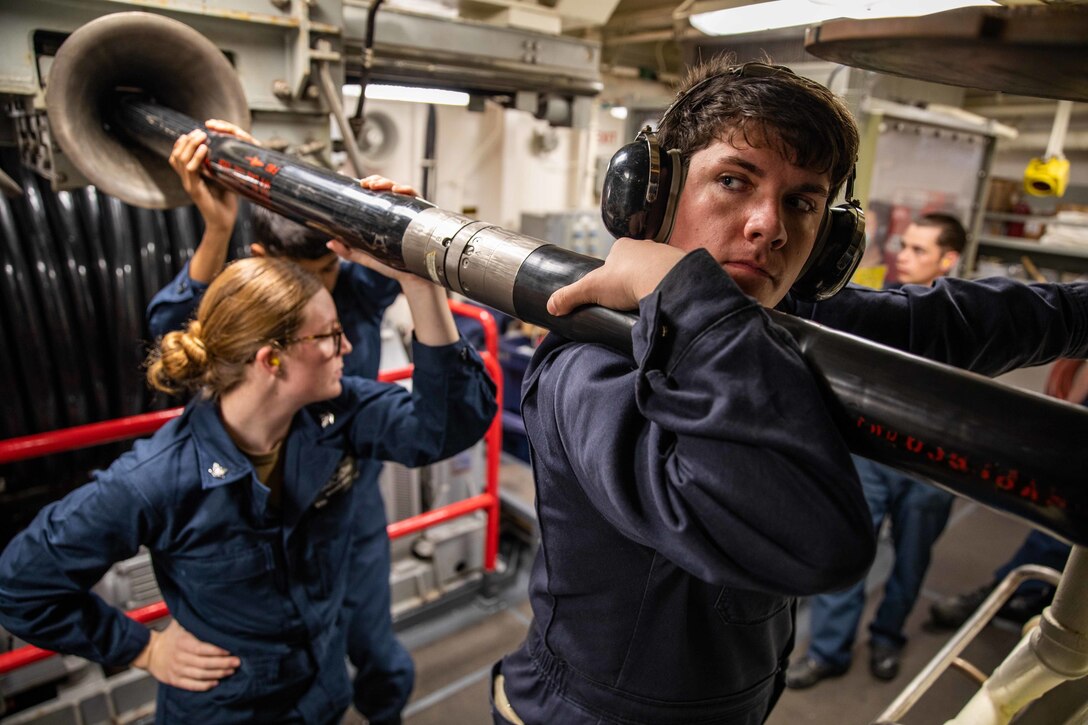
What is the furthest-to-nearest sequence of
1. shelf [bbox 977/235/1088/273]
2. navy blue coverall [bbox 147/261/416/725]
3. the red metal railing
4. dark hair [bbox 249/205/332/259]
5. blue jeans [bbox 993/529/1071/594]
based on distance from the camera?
shelf [bbox 977/235/1088/273] < blue jeans [bbox 993/529/1071/594] < navy blue coverall [bbox 147/261/416/725] < dark hair [bbox 249/205/332/259] < the red metal railing

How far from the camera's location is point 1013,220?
5508 mm

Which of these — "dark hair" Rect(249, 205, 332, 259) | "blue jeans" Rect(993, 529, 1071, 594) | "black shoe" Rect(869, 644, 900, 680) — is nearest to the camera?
"dark hair" Rect(249, 205, 332, 259)

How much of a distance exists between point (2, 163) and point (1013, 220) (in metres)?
6.66

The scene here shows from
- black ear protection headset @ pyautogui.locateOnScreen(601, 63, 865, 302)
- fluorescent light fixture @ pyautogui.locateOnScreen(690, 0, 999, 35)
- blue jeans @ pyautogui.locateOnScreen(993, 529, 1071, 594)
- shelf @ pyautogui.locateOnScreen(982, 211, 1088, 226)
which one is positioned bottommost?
blue jeans @ pyautogui.locateOnScreen(993, 529, 1071, 594)

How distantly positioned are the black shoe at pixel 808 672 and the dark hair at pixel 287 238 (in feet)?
9.30

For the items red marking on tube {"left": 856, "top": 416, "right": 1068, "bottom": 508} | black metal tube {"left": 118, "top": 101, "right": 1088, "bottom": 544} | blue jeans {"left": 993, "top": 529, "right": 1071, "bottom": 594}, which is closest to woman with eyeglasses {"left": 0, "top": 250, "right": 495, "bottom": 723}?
black metal tube {"left": 118, "top": 101, "right": 1088, "bottom": 544}

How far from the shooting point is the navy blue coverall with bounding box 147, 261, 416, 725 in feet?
7.73

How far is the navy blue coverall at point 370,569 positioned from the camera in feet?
7.73

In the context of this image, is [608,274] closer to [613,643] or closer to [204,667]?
[613,643]

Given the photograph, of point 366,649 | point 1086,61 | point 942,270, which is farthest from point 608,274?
point 942,270

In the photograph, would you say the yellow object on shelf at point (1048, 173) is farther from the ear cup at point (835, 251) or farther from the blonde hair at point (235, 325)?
the blonde hair at point (235, 325)

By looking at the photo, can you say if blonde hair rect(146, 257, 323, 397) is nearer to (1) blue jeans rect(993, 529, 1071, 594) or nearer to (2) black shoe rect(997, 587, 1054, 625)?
(1) blue jeans rect(993, 529, 1071, 594)

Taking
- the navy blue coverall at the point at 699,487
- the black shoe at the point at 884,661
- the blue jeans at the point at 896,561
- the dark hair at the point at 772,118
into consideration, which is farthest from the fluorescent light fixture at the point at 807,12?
the black shoe at the point at 884,661

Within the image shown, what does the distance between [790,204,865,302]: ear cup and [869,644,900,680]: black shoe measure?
2.98m
